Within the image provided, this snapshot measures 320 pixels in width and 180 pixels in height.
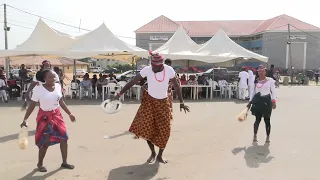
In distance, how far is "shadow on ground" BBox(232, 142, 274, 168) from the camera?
5.06 metres

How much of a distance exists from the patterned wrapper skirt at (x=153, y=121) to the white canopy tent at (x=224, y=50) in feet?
35.1

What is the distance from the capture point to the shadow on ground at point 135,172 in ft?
14.2

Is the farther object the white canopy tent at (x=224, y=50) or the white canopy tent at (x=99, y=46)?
the white canopy tent at (x=224, y=50)

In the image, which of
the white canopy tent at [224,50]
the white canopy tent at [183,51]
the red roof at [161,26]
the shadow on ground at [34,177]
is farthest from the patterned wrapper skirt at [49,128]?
the red roof at [161,26]

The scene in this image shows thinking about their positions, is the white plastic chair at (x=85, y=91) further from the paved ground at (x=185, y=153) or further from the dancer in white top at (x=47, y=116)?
the dancer in white top at (x=47, y=116)

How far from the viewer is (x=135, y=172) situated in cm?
453

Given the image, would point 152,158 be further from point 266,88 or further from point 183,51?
point 183,51

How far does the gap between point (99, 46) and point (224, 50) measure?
6.03 metres

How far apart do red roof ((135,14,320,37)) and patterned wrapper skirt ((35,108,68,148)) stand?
39427 mm

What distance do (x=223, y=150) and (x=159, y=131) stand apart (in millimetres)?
1583

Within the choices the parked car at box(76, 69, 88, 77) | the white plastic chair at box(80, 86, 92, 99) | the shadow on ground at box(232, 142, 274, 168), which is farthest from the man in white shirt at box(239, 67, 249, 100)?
the parked car at box(76, 69, 88, 77)

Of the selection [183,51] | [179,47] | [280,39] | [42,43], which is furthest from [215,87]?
[280,39]

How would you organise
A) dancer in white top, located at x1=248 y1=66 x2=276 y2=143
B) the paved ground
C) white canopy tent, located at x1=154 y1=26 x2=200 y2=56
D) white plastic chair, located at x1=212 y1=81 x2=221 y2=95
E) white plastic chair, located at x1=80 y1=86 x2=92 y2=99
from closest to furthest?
1. the paved ground
2. dancer in white top, located at x1=248 y1=66 x2=276 y2=143
3. white plastic chair, located at x1=80 y1=86 x2=92 y2=99
4. white plastic chair, located at x1=212 y1=81 x2=221 y2=95
5. white canopy tent, located at x1=154 y1=26 x2=200 y2=56

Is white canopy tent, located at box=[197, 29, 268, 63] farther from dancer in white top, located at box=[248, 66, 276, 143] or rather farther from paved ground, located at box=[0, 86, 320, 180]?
dancer in white top, located at box=[248, 66, 276, 143]
